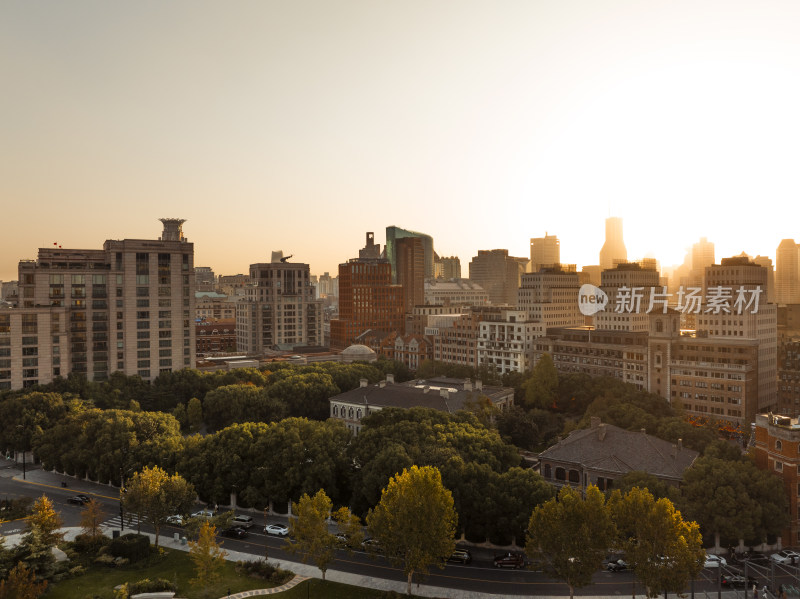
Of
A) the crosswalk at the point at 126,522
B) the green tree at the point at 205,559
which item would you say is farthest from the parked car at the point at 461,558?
the crosswalk at the point at 126,522

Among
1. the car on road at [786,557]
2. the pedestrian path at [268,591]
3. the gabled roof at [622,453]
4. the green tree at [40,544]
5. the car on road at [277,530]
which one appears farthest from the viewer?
the gabled roof at [622,453]

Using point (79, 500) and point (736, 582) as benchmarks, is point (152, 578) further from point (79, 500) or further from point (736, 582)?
point (736, 582)

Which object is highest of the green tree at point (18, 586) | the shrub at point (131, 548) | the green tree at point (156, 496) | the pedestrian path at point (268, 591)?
the green tree at point (156, 496)

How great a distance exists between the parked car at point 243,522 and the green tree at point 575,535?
36.3 m

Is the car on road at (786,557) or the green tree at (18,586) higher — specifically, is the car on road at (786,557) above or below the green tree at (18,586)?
below

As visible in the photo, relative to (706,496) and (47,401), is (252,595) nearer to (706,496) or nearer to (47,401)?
(706,496)

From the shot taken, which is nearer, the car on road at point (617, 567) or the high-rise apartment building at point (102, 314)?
the car on road at point (617, 567)

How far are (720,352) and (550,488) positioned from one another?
82278 millimetres

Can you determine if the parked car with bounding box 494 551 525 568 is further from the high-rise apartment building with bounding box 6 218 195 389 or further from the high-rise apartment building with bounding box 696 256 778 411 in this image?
the high-rise apartment building with bounding box 6 218 195 389

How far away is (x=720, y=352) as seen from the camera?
131 meters

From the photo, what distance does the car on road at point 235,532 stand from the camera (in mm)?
71875

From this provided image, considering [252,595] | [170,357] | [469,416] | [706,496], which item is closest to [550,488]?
[706,496]

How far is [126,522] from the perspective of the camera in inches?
2997

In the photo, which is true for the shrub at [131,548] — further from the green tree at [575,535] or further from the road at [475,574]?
the green tree at [575,535]
